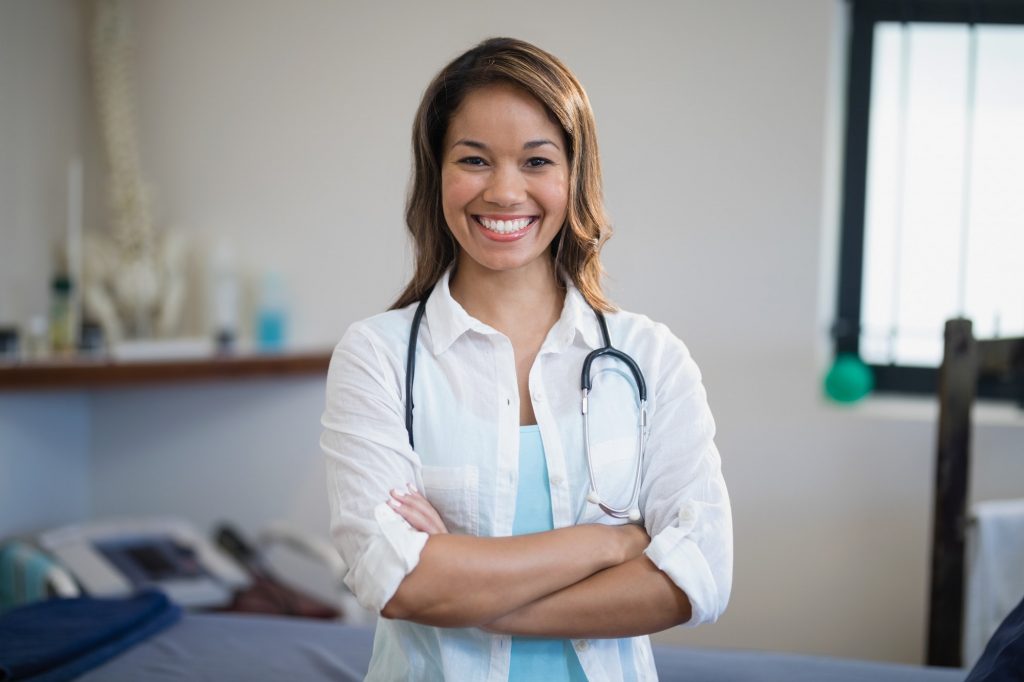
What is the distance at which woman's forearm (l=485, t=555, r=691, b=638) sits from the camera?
117 cm

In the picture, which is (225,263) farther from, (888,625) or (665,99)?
(888,625)

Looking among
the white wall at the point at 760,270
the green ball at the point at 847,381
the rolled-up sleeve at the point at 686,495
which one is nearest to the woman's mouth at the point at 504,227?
the rolled-up sleeve at the point at 686,495

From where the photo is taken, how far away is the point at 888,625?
2461 mm

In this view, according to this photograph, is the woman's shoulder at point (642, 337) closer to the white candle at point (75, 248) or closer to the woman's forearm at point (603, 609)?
the woman's forearm at point (603, 609)

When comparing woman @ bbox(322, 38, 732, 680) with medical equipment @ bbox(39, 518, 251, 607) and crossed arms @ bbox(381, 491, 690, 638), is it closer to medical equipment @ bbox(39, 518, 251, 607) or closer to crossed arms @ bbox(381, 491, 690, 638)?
crossed arms @ bbox(381, 491, 690, 638)

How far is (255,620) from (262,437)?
1.08 meters

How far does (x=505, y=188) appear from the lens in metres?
1.23

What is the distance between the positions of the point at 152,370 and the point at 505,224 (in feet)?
5.18

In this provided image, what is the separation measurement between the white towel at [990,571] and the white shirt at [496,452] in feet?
3.21

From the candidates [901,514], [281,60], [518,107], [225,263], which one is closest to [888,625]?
[901,514]

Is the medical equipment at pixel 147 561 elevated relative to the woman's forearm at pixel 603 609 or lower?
lower

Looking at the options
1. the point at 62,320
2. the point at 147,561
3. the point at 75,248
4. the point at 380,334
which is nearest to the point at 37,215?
the point at 75,248

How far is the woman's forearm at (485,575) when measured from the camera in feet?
3.71

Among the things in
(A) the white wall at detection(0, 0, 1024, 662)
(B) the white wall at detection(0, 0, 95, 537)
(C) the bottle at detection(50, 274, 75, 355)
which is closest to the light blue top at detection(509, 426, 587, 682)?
(A) the white wall at detection(0, 0, 1024, 662)
